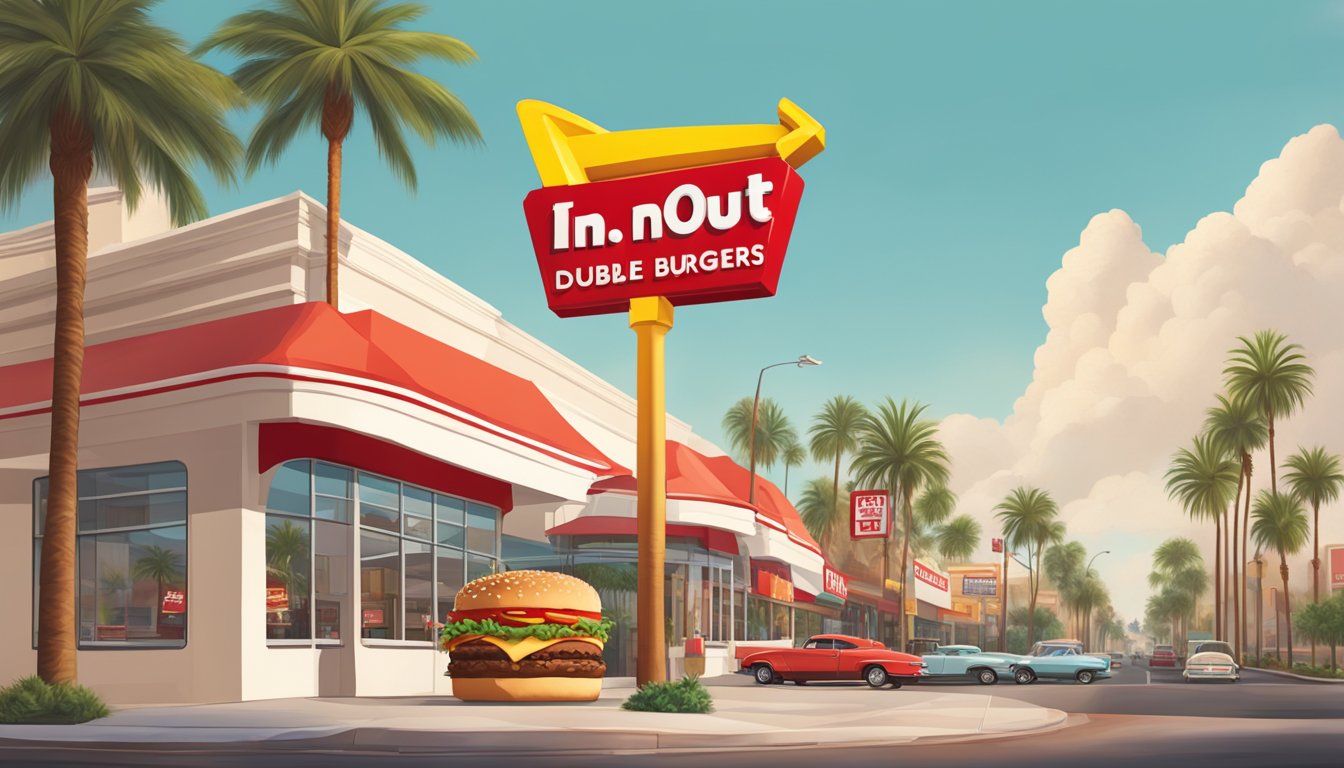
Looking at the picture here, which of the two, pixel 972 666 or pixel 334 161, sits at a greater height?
pixel 334 161

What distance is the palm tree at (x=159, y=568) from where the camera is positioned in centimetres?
2603

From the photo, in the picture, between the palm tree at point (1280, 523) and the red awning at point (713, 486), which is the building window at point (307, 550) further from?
the palm tree at point (1280, 523)

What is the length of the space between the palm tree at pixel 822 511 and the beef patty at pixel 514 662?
111 metres

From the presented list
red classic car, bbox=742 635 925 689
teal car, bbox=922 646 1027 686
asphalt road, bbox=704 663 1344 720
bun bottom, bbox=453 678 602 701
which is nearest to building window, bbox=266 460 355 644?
bun bottom, bbox=453 678 602 701

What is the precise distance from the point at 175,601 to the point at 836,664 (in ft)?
68.1

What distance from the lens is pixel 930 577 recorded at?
11388cm

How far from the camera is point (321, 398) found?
24.9 metres

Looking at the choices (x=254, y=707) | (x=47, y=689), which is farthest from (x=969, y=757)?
(x=47, y=689)

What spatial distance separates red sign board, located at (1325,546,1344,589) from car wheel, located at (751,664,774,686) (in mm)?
132127

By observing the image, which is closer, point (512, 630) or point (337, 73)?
point (512, 630)

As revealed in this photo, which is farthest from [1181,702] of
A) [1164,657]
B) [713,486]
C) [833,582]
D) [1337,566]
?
[1337,566]

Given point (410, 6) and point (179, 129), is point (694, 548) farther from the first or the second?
point (179, 129)

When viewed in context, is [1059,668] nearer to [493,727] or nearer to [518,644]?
[518,644]

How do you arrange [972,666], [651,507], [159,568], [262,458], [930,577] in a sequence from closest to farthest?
[651,507], [262,458], [159,568], [972,666], [930,577]
